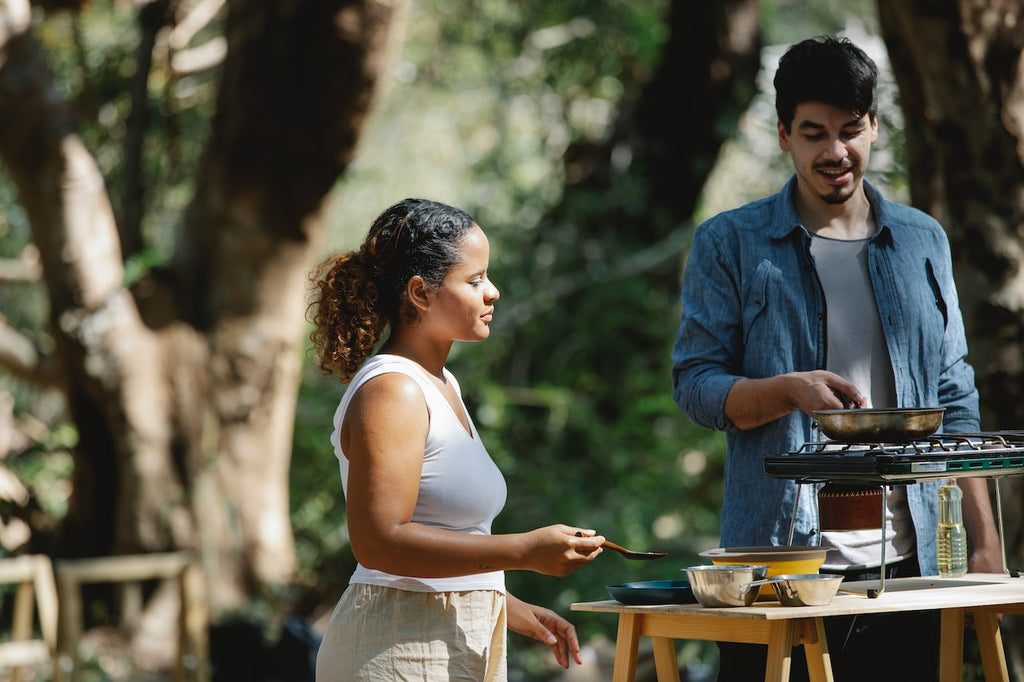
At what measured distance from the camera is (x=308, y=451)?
8562 mm

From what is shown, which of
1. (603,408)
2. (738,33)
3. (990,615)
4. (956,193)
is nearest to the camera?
(990,615)

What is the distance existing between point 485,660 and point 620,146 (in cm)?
734

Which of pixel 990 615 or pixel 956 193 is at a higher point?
pixel 956 193

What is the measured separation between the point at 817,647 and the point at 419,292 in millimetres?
854

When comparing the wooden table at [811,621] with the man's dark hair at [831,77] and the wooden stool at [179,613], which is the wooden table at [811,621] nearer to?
the man's dark hair at [831,77]

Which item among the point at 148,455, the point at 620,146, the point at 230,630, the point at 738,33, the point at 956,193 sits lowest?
the point at 230,630

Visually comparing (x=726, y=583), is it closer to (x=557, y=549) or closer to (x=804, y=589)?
(x=804, y=589)

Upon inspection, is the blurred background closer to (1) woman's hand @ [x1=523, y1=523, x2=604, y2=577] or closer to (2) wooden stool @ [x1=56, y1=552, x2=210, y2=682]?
(2) wooden stool @ [x1=56, y1=552, x2=210, y2=682]

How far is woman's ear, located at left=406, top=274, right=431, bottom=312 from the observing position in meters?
2.05

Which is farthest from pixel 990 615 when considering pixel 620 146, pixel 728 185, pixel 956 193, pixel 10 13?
pixel 728 185

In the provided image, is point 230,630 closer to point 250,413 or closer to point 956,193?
point 250,413

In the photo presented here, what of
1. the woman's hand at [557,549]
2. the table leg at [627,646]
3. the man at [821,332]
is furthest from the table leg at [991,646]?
the woman's hand at [557,549]

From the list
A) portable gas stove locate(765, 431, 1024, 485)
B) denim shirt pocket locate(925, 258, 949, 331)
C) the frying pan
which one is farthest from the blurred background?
the frying pan

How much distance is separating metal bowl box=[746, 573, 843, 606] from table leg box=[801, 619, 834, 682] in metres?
0.04
